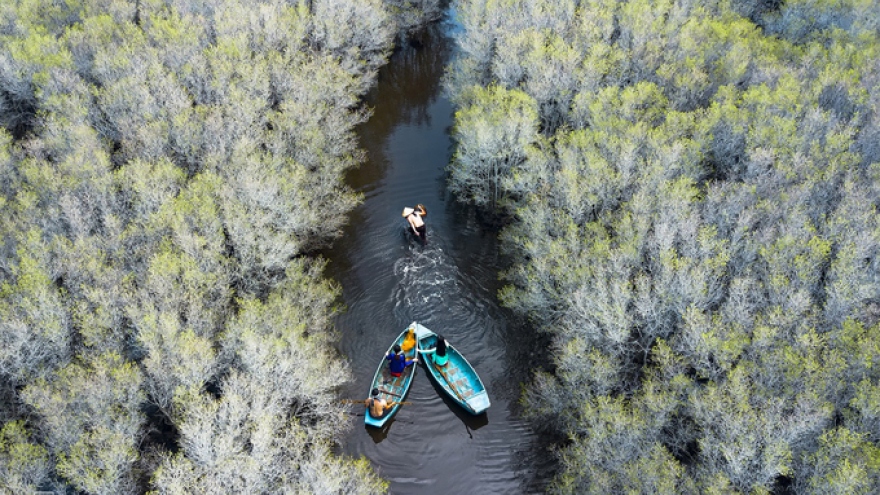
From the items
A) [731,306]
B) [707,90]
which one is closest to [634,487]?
[731,306]

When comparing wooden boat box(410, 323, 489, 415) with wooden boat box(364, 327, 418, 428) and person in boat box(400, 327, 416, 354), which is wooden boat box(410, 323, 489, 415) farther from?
wooden boat box(364, 327, 418, 428)

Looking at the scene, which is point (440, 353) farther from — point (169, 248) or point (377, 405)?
point (169, 248)

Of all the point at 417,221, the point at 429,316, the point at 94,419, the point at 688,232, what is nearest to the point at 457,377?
the point at 429,316

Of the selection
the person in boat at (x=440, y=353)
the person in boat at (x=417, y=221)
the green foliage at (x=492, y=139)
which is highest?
the green foliage at (x=492, y=139)

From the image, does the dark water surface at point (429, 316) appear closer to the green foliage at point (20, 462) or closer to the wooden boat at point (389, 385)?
the wooden boat at point (389, 385)

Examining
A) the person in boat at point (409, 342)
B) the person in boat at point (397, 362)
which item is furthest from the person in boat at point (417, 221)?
the person in boat at point (397, 362)

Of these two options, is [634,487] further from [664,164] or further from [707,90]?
[707,90]
